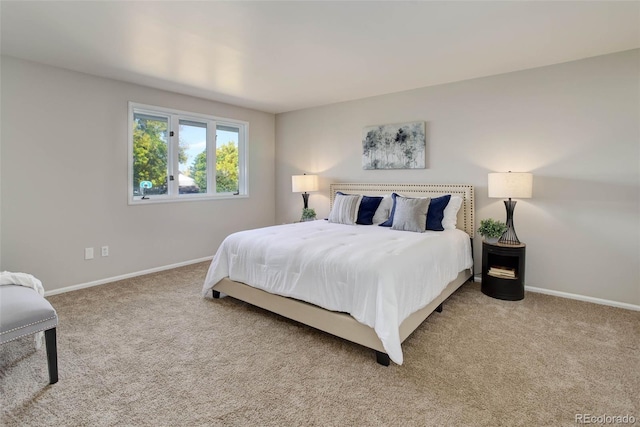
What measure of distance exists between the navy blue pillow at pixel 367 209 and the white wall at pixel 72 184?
2456mm

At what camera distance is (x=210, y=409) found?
1674mm

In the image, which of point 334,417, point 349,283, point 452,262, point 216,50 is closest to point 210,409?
point 334,417

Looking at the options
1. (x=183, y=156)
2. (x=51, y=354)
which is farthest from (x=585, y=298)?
(x=183, y=156)

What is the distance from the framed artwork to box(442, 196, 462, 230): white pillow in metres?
0.64

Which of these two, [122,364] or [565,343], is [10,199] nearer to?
[122,364]

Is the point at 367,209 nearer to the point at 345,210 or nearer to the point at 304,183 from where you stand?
the point at 345,210

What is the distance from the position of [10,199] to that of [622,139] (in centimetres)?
584

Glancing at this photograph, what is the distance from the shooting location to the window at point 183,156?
159 inches

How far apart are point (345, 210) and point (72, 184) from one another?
122 inches

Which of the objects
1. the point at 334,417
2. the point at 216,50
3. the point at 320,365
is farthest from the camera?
the point at 216,50

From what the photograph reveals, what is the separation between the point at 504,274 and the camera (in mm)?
3230

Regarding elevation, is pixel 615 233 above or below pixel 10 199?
below

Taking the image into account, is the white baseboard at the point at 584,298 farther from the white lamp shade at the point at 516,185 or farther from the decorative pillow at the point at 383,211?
the decorative pillow at the point at 383,211

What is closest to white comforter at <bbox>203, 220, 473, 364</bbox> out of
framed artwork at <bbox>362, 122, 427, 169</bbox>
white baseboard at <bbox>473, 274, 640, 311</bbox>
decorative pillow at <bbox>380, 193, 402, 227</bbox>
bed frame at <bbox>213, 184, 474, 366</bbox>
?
bed frame at <bbox>213, 184, 474, 366</bbox>
